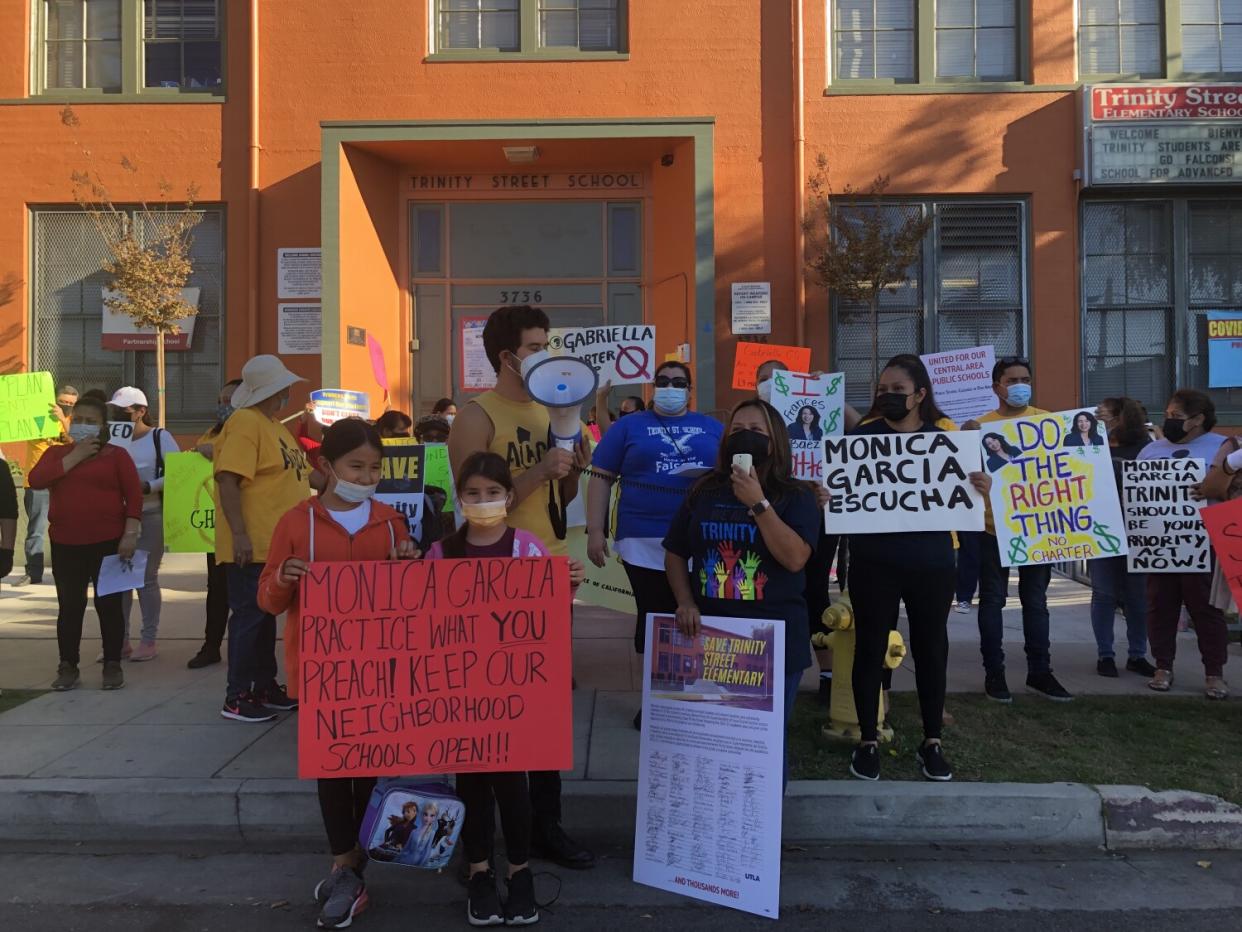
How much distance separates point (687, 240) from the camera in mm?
11961

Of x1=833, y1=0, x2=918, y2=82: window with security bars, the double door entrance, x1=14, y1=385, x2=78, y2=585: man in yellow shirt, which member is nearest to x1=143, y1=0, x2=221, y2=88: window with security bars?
the double door entrance

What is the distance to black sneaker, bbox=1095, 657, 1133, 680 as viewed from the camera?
6.38 metres

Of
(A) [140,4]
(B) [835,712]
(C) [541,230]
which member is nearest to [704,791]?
(B) [835,712]

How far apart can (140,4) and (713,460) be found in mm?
11827

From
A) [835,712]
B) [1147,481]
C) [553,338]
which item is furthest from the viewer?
[1147,481]

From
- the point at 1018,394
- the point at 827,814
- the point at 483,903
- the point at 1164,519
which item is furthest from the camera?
the point at 1164,519

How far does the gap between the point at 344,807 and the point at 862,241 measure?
375 inches

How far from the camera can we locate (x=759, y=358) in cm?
888

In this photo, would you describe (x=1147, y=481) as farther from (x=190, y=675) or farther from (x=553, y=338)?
(x=190, y=675)

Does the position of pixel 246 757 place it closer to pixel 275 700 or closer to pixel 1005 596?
pixel 275 700

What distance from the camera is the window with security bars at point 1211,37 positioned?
39.8 feet

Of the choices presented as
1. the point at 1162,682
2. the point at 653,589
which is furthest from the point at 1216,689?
the point at 653,589

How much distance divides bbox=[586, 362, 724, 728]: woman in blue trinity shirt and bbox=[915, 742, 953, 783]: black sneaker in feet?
4.62

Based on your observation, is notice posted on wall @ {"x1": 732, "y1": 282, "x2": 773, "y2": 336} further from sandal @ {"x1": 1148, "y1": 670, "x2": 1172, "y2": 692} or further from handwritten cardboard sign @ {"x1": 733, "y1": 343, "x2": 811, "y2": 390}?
sandal @ {"x1": 1148, "y1": 670, "x2": 1172, "y2": 692}
